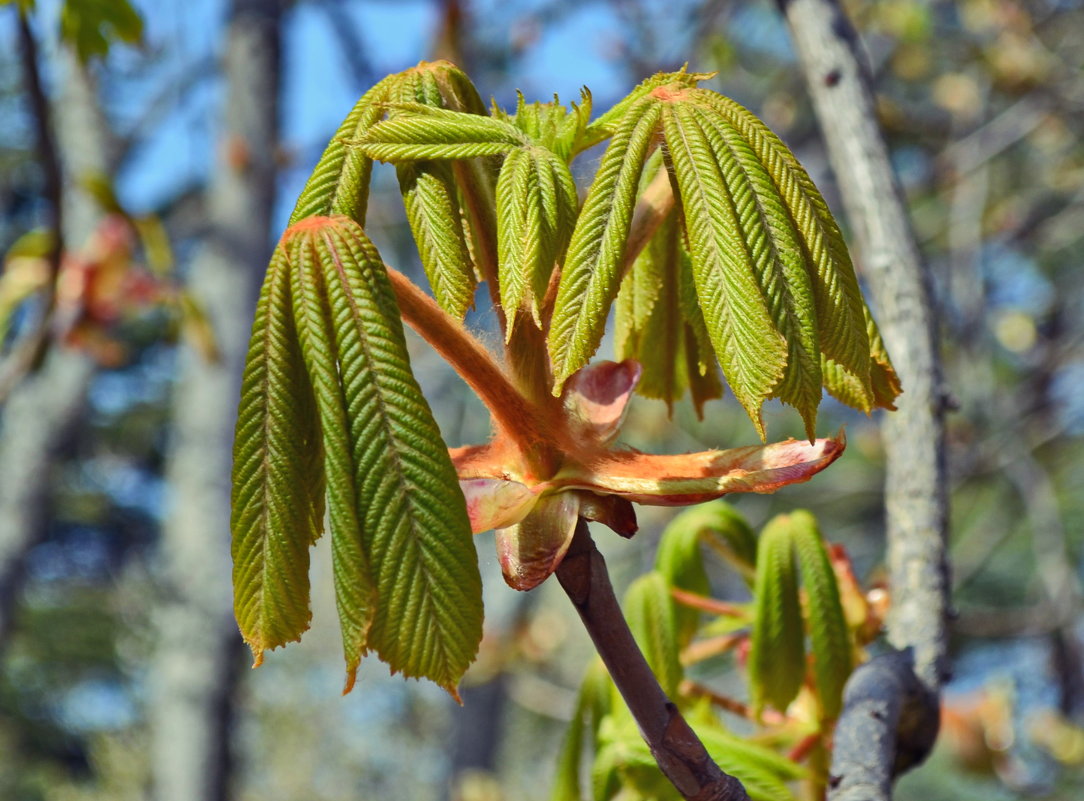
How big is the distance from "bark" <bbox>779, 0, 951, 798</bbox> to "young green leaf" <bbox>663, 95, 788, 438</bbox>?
405 mm

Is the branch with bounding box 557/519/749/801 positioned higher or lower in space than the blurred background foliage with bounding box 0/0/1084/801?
lower

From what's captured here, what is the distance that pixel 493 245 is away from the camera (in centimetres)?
65

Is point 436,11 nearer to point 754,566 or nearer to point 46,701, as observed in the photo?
point 754,566

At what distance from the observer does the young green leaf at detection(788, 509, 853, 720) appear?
0.92 m

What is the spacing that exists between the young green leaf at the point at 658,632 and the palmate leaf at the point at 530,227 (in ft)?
1.47

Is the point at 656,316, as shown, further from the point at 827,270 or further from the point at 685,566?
the point at 685,566

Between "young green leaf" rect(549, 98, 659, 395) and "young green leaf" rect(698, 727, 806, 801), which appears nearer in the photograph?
"young green leaf" rect(549, 98, 659, 395)

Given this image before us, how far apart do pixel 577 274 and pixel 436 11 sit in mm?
3426

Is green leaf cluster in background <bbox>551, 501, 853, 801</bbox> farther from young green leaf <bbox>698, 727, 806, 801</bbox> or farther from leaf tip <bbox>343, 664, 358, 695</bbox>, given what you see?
leaf tip <bbox>343, 664, 358, 695</bbox>

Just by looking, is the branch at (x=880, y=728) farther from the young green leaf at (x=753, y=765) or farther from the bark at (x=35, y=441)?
the bark at (x=35, y=441)

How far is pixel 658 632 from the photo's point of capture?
954 mm

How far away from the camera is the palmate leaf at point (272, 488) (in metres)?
0.53

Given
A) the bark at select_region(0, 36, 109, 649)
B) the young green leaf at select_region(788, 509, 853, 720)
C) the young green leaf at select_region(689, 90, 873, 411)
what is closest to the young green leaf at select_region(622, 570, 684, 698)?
the young green leaf at select_region(788, 509, 853, 720)

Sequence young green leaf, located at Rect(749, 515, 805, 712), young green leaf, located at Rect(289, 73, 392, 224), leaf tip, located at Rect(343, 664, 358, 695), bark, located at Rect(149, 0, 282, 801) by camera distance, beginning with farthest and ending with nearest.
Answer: bark, located at Rect(149, 0, 282, 801)
young green leaf, located at Rect(749, 515, 805, 712)
young green leaf, located at Rect(289, 73, 392, 224)
leaf tip, located at Rect(343, 664, 358, 695)
